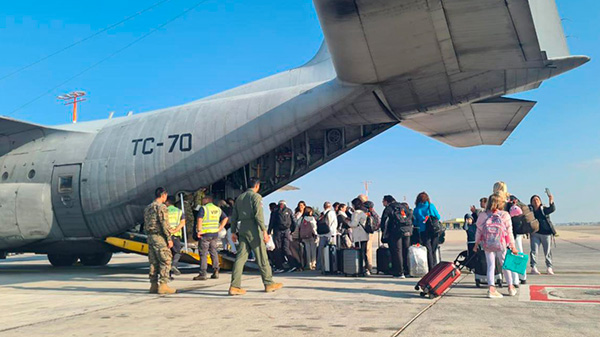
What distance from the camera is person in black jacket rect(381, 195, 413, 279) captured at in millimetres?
9383

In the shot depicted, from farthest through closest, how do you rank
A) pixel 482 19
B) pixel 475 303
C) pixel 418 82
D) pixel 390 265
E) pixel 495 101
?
pixel 495 101
pixel 390 265
pixel 418 82
pixel 482 19
pixel 475 303

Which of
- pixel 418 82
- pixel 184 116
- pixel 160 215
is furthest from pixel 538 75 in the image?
pixel 184 116

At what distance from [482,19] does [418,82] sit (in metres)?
2.53

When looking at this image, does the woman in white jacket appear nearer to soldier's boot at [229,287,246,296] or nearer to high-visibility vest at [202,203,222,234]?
high-visibility vest at [202,203,222,234]

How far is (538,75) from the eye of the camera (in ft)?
27.1

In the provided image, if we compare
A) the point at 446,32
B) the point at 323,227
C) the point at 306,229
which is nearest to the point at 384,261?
the point at 323,227

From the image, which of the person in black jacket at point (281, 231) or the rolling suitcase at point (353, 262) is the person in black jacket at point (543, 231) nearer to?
the rolling suitcase at point (353, 262)

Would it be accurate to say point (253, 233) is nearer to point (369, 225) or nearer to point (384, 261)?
point (369, 225)

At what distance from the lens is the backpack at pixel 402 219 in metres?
9.35

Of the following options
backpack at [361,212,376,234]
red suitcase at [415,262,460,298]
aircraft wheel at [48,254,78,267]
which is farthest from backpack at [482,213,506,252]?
aircraft wheel at [48,254,78,267]

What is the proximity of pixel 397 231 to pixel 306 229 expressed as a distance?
2764mm

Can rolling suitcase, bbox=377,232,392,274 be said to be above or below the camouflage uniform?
below

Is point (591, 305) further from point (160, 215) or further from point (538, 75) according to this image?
point (160, 215)

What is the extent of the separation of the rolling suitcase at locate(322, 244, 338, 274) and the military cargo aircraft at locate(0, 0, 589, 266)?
273 cm
